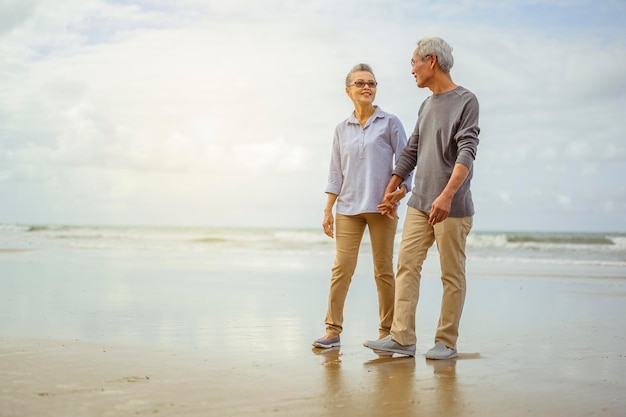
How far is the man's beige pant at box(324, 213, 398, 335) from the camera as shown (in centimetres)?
464

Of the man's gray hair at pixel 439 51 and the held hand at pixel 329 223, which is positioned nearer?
the man's gray hair at pixel 439 51

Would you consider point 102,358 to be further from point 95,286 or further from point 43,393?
point 95,286

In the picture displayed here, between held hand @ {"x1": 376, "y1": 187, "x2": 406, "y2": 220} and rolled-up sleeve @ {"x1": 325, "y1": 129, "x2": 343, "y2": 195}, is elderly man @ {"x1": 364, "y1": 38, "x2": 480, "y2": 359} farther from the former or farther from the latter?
rolled-up sleeve @ {"x1": 325, "y1": 129, "x2": 343, "y2": 195}

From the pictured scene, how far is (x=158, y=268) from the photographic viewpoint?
11.5m

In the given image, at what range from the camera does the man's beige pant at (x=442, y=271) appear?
4.13 meters

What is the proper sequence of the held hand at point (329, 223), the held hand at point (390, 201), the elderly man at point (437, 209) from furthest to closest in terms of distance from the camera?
the held hand at point (329, 223), the held hand at point (390, 201), the elderly man at point (437, 209)

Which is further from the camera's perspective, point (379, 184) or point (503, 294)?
point (503, 294)

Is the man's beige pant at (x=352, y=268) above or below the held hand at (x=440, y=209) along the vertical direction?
below

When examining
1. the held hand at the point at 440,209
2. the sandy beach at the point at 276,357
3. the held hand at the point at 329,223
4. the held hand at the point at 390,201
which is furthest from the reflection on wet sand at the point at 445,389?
the held hand at the point at 329,223

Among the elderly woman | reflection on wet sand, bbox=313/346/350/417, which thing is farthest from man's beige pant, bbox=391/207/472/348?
reflection on wet sand, bbox=313/346/350/417

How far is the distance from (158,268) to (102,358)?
7.62m

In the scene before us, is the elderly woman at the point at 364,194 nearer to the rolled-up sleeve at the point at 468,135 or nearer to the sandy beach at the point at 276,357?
the sandy beach at the point at 276,357

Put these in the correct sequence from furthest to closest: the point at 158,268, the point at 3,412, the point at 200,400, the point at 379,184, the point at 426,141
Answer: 1. the point at 158,268
2. the point at 379,184
3. the point at 426,141
4. the point at 200,400
5. the point at 3,412

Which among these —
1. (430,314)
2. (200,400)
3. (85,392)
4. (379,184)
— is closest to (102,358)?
(85,392)
